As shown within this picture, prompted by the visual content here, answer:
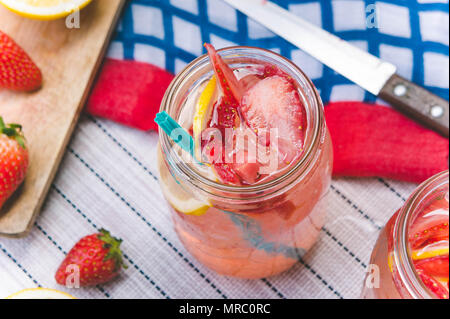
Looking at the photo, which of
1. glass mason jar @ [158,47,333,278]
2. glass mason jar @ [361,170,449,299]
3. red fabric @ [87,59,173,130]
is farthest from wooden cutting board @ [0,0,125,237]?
glass mason jar @ [361,170,449,299]

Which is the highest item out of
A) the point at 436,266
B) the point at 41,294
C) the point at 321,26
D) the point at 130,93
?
the point at 321,26

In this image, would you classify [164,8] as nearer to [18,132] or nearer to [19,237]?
[18,132]

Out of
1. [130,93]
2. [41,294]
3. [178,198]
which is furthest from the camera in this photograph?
[130,93]

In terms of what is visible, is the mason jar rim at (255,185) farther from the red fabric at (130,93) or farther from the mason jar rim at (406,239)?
the red fabric at (130,93)

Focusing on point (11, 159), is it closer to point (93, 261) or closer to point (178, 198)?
point (93, 261)

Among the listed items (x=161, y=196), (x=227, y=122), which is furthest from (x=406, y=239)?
(x=161, y=196)

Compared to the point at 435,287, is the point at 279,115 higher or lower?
higher

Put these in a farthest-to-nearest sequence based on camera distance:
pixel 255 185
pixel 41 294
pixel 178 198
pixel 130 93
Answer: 1. pixel 130 93
2. pixel 41 294
3. pixel 178 198
4. pixel 255 185

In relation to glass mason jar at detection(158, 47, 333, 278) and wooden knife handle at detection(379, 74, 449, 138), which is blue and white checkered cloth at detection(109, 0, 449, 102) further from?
glass mason jar at detection(158, 47, 333, 278)
